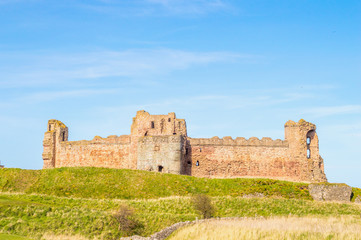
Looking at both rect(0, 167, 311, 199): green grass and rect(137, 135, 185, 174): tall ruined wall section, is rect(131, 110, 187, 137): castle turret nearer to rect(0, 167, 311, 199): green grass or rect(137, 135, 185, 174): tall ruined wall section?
rect(137, 135, 185, 174): tall ruined wall section

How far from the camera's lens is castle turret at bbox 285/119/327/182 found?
55.9 m

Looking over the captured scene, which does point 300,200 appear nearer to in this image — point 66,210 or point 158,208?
point 158,208

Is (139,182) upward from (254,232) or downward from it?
upward

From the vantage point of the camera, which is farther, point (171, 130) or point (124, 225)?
point (171, 130)

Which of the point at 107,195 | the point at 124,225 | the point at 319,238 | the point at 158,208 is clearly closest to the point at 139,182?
the point at 107,195

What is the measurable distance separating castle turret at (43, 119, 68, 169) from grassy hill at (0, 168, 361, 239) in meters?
12.0

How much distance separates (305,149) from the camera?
56594mm

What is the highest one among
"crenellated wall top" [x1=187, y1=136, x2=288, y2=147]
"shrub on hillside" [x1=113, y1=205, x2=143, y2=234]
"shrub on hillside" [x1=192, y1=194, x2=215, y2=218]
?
"crenellated wall top" [x1=187, y1=136, x2=288, y2=147]

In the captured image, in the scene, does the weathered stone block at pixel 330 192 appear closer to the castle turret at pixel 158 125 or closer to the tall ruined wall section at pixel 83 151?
the castle turret at pixel 158 125

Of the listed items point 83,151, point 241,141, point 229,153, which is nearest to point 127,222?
point 229,153

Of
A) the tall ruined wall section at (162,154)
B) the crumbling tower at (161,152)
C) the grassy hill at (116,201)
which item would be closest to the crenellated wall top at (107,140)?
the crumbling tower at (161,152)

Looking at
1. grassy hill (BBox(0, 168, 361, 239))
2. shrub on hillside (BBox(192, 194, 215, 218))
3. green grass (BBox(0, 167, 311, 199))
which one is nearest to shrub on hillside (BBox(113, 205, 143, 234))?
grassy hill (BBox(0, 168, 361, 239))

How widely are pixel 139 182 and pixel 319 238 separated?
25.4 meters

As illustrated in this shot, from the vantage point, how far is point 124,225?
28.3 metres
